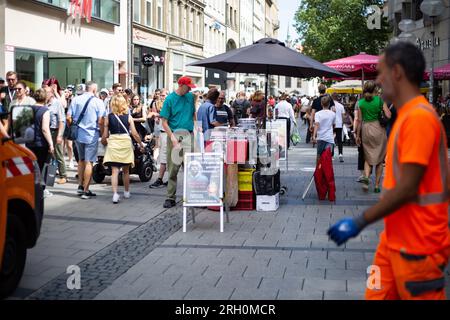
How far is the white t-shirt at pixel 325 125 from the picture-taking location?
38.3ft

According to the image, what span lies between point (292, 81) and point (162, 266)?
140m

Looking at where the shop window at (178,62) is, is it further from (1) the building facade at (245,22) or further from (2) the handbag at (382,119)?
(2) the handbag at (382,119)

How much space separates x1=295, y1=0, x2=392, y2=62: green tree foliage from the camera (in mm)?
55000

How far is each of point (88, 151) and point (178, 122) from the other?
5.38 feet

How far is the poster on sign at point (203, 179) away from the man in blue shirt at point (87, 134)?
9.13 ft

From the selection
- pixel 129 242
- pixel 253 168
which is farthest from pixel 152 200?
pixel 129 242

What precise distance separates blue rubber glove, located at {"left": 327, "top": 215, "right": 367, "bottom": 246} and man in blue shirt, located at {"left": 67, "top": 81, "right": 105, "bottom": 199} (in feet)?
27.0

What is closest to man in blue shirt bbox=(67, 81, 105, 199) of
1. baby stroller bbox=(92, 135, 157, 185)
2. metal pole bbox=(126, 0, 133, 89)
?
baby stroller bbox=(92, 135, 157, 185)

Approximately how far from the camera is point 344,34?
5606 cm

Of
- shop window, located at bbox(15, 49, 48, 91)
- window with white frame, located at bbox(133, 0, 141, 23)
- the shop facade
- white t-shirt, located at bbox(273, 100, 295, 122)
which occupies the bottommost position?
white t-shirt, located at bbox(273, 100, 295, 122)

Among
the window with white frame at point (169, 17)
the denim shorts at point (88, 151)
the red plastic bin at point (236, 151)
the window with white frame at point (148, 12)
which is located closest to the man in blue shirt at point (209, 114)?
the denim shorts at point (88, 151)

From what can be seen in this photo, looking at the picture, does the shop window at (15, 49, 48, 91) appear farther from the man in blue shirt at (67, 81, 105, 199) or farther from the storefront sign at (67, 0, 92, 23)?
the man in blue shirt at (67, 81, 105, 199)

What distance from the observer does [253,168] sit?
34.9ft
